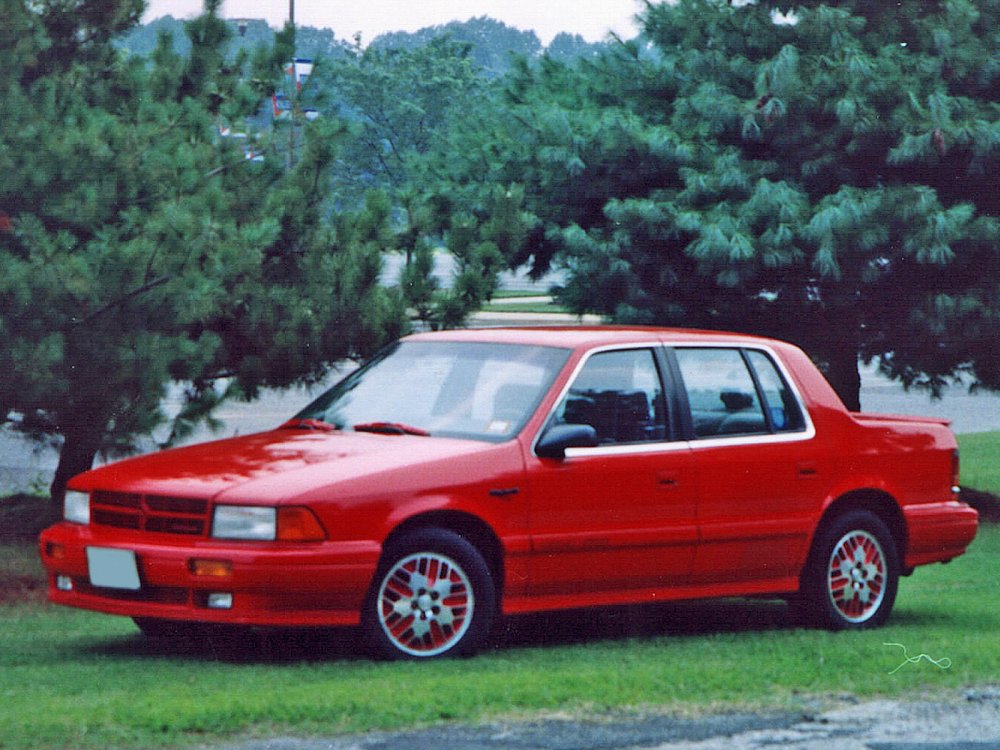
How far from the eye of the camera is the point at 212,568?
7664mm

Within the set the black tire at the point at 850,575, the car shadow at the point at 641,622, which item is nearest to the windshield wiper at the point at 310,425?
the car shadow at the point at 641,622

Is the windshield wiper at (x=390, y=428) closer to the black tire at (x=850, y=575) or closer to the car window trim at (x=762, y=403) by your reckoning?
the car window trim at (x=762, y=403)

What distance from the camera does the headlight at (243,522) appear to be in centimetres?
771

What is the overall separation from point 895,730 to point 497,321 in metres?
33.9

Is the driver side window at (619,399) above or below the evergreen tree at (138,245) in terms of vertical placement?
below

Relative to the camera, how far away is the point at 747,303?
1656cm

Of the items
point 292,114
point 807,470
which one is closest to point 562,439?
point 807,470

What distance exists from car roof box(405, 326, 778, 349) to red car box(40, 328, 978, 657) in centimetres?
2

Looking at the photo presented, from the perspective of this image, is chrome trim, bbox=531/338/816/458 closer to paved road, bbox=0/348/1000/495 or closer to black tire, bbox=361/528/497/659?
black tire, bbox=361/528/497/659

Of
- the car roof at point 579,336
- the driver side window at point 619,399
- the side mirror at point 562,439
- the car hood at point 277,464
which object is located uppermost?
the car roof at point 579,336

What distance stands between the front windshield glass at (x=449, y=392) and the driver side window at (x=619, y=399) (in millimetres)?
153

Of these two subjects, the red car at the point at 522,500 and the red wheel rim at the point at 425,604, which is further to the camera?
the red wheel rim at the point at 425,604

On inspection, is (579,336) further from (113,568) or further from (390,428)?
(113,568)

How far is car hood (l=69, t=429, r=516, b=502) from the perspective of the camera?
784 cm
